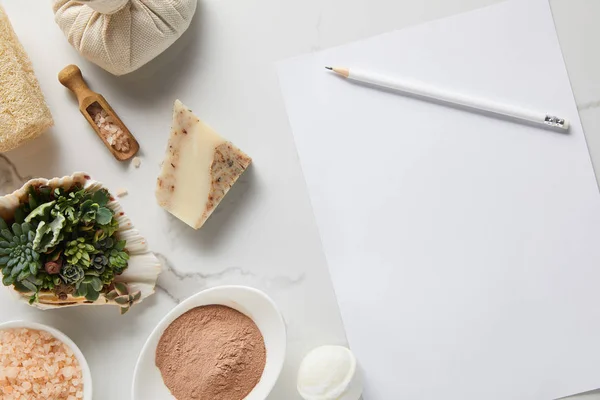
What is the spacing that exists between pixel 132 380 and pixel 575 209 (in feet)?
1.91

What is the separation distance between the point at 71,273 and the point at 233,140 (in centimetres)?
25

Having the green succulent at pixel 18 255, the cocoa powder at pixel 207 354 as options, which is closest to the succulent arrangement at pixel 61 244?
the green succulent at pixel 18 255

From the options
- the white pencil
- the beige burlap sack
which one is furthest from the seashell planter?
the white pencil

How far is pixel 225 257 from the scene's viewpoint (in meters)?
0.78

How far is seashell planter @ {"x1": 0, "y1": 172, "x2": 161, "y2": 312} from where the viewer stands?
26.9 inches

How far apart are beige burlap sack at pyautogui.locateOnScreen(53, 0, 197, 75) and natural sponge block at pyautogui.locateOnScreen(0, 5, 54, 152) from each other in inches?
2.4

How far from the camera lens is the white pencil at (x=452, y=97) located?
0.77 m

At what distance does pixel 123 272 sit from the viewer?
0.74 meters

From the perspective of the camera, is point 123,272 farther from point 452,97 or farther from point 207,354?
point 452,97

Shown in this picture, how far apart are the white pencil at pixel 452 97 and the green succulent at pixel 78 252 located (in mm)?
351

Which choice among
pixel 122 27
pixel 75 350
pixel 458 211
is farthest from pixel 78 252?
pixel 458 211

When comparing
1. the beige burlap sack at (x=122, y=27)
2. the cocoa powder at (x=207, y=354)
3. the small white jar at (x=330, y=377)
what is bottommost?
the small white jar at (x=330, y=377)

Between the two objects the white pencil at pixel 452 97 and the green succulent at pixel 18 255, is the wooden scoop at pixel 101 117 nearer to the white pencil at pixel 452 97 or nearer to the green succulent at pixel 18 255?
the green succulent at pixel 18 255

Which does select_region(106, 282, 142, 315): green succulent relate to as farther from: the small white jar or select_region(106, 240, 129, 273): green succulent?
the small white jar
